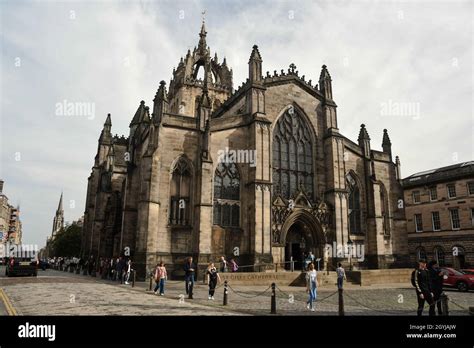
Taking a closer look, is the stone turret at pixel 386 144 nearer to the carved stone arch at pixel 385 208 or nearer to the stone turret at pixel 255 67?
the carved stone arch at pixel 385 208

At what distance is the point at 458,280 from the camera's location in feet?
68.2

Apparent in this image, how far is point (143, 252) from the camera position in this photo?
2162 centimetres

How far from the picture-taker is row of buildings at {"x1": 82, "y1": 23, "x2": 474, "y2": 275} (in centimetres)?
2325

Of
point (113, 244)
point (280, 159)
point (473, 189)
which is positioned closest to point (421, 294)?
point (280, 159)

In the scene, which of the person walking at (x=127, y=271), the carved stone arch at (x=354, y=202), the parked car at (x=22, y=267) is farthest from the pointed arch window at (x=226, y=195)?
the parked car at (x=22, y=267)

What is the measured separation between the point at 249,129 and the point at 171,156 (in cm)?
655

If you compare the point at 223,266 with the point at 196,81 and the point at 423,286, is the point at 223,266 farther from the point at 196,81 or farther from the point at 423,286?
the point at 196,81

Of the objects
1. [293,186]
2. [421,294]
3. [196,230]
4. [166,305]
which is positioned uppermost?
[293,186]

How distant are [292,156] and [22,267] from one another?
2286cm

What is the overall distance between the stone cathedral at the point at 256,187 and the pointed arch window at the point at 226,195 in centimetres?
7

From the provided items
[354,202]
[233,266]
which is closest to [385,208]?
[354,202]

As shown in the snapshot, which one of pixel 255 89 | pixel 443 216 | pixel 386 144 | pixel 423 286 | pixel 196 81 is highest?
pixel 196 81
